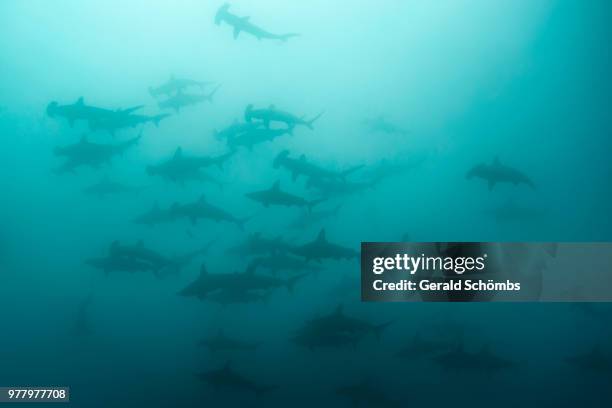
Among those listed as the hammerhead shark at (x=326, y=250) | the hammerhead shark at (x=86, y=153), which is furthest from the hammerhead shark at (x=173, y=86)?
the hammerhead shark at (x=326, y=250)

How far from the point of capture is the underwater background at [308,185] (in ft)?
8.01

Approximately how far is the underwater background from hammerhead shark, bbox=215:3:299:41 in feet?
0.07

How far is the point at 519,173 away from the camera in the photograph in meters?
2.44

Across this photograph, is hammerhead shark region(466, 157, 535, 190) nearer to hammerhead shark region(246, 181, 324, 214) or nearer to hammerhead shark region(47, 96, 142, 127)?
hammerhead shark region(246, 181, 324, 214)

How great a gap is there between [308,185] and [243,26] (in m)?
0.78

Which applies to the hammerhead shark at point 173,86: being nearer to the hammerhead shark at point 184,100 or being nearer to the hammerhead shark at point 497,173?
the hammerhead shark at point 184,100

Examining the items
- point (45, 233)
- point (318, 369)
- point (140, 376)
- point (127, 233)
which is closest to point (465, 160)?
point (318, 369)

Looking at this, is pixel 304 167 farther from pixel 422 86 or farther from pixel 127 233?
pixel 127 233

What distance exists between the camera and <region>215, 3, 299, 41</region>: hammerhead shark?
2445mm

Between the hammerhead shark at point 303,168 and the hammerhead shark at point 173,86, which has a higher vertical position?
the hammerhead shark at point 173,86

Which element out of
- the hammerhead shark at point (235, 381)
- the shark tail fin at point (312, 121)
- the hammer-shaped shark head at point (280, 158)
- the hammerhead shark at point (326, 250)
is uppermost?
the shark tail fin at point (312, 121)

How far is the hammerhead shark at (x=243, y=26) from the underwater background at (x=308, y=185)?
0.02 metres

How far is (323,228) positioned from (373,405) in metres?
0.85

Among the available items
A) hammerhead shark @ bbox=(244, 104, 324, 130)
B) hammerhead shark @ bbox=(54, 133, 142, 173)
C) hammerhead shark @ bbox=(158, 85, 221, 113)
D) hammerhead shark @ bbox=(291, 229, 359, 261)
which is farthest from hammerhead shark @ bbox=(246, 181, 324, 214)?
hammerhead shark @ bbox=(54, 133, 142, 173)
